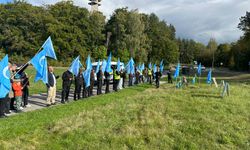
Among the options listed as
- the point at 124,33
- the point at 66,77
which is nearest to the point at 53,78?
the point at 66,77

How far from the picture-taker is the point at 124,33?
71375 millimetres

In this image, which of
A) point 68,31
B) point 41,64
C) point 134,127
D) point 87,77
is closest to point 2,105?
point 41,64

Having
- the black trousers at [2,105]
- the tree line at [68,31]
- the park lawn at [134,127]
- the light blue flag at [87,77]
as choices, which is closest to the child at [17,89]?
the black trousers at [2,105]

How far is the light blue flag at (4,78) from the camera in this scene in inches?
439

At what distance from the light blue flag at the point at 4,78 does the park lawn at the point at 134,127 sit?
1.02 m

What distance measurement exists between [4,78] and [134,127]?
16.8 feet

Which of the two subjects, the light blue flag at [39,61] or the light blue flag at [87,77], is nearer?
the light blue flag at [39,61]

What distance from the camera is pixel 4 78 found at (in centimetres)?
1125

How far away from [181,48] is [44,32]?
102 metres

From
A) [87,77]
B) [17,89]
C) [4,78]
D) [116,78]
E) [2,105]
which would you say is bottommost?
[2,105]

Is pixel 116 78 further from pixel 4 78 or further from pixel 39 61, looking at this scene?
pixel 4 78

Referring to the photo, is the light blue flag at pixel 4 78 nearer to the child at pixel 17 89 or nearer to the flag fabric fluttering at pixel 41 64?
the child at pixel 17 89

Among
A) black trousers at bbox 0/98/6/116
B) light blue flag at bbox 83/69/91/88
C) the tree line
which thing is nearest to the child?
black trousers at bbox 0/98/6/116

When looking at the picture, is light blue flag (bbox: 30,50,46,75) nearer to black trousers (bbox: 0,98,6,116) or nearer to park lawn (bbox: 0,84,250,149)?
park lawn (bbox: 0,84,250,149)
